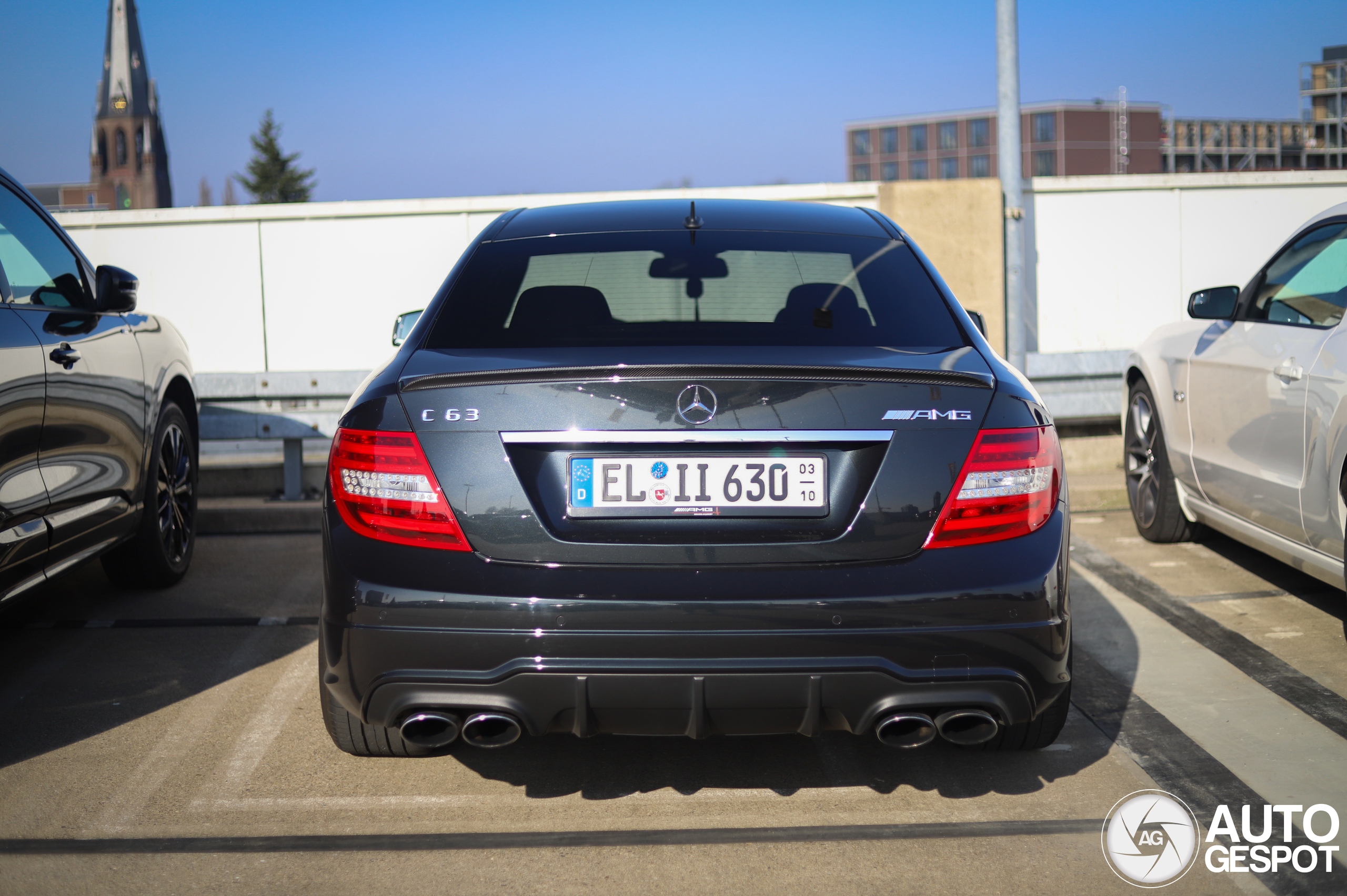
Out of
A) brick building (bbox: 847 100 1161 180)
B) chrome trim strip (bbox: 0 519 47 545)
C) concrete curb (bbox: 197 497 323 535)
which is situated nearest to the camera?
chrome trim strip (bbox: 0 519 47 545)

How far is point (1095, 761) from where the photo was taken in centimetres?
331

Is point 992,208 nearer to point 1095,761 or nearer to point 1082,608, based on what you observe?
point 1082,608

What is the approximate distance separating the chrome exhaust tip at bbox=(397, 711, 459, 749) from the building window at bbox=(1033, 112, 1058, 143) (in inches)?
5375

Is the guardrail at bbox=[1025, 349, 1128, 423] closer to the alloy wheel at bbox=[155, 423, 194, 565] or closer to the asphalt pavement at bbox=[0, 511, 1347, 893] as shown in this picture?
the asphalt pavement at bbox=[0, 511, 1347, 893]

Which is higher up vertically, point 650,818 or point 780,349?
point 780,349

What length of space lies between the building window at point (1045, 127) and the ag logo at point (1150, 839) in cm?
13575

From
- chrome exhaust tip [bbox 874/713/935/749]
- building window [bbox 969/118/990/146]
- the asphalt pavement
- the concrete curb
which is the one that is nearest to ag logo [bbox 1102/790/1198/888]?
the asphalt pavement

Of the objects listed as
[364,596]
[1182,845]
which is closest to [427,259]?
[364,596]

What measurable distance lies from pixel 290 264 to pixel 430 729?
7174 millimetres

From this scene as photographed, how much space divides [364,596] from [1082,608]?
3.27 m

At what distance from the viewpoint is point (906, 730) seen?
2.66 m

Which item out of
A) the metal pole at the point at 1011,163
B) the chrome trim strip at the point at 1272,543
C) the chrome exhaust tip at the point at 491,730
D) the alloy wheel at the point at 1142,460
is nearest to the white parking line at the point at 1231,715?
the chrome trim strip at the point at 1272,543

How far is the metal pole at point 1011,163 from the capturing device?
8508mm

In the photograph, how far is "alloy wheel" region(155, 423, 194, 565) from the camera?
17.0ft
